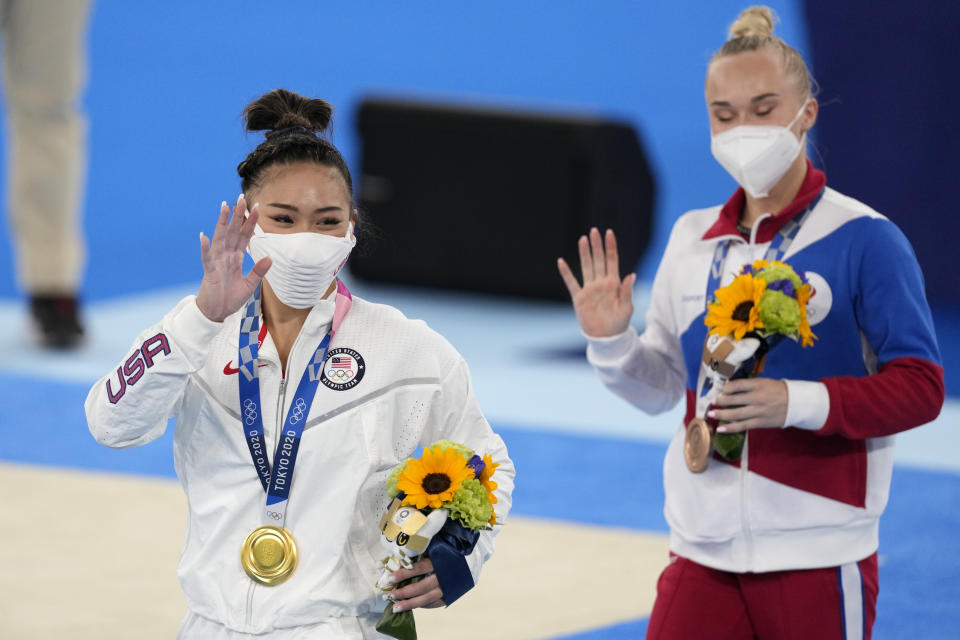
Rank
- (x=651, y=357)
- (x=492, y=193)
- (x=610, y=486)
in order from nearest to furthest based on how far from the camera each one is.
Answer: (x=651, y=357), (x=610, y=486), (x=492, y=193)

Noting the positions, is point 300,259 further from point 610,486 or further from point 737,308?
point 610,486

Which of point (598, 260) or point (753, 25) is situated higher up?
point (753, 25)

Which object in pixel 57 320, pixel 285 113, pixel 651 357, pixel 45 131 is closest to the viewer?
pixel 285 113

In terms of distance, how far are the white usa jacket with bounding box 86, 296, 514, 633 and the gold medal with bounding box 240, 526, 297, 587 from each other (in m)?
0.03

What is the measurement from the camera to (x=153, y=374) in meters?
3.56

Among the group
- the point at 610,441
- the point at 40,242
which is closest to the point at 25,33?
the point at 40,242

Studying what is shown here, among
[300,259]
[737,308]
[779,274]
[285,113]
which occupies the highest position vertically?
[285,113]

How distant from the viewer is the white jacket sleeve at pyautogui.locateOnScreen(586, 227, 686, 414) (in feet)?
15.2

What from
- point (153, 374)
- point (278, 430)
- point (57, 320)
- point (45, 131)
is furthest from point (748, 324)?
point (57, 320)

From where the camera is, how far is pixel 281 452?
3.67 m

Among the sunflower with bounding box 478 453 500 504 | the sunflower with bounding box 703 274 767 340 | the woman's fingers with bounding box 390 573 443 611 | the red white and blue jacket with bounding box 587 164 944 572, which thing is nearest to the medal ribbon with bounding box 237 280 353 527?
the woman's fingers with bounding box 390 573 443 611

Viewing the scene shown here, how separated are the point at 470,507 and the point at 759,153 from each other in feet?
4.70

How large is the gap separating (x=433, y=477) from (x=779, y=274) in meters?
1.15

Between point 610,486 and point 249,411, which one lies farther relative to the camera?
point 610,486
